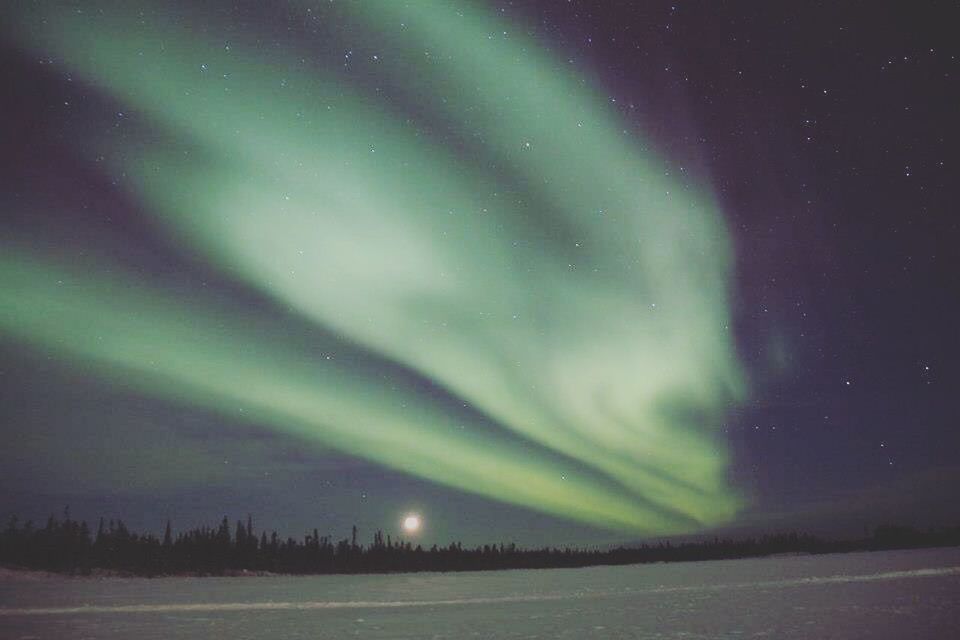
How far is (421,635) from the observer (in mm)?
38125

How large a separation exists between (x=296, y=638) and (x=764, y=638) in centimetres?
2287

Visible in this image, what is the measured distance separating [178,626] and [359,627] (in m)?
12.6

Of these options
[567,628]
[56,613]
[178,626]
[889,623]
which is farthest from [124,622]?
[889,623]

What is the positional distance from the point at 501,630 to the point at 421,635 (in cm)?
458

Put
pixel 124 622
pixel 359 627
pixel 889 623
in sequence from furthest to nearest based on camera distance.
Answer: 1. pixel 124 622
2. pixel 359 627
3. pixel 889 623

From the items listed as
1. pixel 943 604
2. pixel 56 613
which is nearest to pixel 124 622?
pixel 56 613

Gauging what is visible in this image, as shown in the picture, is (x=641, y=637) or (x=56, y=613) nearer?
(x=641, y=637)

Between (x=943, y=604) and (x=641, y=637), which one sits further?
(x=943, y=604)

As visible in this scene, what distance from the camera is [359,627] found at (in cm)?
4447

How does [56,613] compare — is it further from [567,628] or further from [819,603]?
[819,603]

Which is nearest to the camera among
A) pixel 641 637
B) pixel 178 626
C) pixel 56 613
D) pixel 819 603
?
pixel 641 637

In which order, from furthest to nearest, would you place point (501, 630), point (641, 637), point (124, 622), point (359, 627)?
point (124, 622), point (359, 627), point (501, 630), point (641, 637)

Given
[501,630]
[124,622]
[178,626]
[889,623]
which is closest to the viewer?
[889,623]

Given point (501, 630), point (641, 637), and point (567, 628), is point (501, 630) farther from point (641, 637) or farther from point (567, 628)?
point (641, 637)
